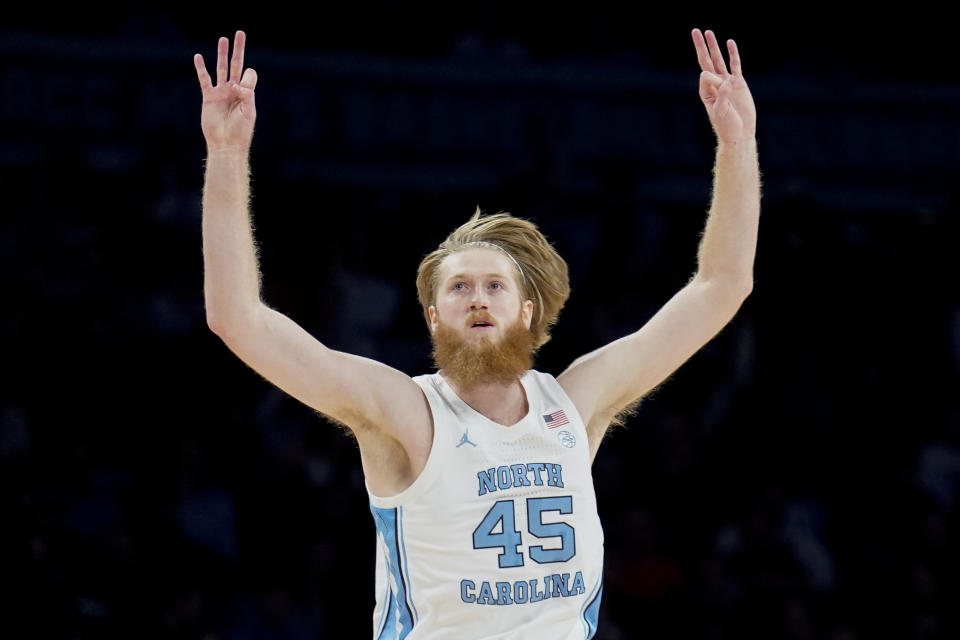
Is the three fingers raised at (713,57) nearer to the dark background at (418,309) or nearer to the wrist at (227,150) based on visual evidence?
the wrist at (227,150)

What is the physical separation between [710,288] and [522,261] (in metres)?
0.61

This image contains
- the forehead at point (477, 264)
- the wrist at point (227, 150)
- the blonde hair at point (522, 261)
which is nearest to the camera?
the wrist at point (227, 150)

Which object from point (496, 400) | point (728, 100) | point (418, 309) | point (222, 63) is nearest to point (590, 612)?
point (496, 400)

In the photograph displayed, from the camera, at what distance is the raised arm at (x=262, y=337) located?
3.69 metres

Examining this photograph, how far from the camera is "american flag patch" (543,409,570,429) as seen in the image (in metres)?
4.10

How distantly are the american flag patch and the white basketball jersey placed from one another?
48 mm

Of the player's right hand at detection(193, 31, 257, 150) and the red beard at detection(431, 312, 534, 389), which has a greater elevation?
the player's right hand at detection(193, 31, 257, 150)

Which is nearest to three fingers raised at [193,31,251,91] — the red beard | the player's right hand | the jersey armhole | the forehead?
the player's right hand

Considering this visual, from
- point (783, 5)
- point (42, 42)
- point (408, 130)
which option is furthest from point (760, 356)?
point (42, 42)

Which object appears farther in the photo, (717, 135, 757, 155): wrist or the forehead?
(717, 135, 757, 155): wrist

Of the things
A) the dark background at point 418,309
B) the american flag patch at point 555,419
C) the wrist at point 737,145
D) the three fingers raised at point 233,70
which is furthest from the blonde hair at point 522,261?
the dark background at point 418,309

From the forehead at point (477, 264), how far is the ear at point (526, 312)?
10 cm

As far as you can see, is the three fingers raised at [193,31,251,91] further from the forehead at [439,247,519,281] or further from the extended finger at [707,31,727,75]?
the extended finger at [707,31,727,75]

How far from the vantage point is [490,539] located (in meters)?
3.85
